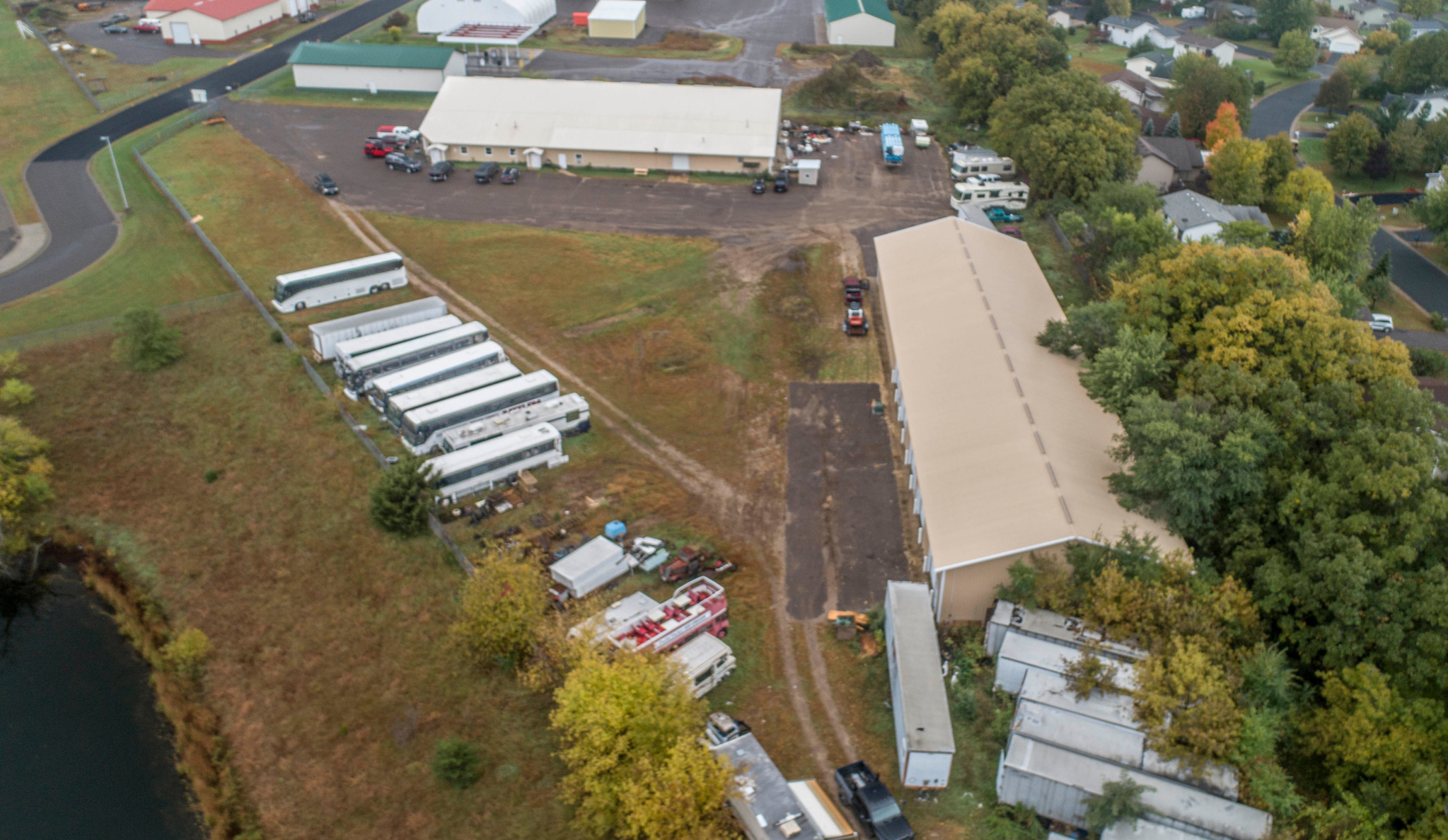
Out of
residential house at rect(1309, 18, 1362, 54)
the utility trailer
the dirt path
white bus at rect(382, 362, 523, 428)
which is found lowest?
residential house at rect(1309, 18, 1362, 54)

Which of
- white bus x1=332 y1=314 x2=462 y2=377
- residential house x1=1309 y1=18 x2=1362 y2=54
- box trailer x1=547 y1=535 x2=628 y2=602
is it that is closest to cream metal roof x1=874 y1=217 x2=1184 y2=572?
box trailer x1=547 y1=535 x2=628 y2=602

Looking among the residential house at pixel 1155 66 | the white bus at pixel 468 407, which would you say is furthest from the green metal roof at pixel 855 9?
the white bus at pixel 468 407

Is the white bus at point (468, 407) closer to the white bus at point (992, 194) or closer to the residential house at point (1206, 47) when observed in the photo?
the white bus at point (992, 194)

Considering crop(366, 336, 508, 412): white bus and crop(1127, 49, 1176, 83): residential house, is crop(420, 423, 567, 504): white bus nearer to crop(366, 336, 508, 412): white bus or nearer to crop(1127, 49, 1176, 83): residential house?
crop(366, 336, 508, 412): white bus

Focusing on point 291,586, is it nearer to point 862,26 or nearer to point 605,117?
point 605,117

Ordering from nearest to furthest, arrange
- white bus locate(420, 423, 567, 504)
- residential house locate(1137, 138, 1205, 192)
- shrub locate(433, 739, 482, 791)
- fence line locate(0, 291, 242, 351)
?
shrub locate(433, 739, 482, 791) → white bus locate(420, 423, 567, 504) → fence line locate(0, 291, 242, 351) → residential house locate(1137, 138, 1205, 192)

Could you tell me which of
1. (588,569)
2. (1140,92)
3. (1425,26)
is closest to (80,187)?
(588,569)
